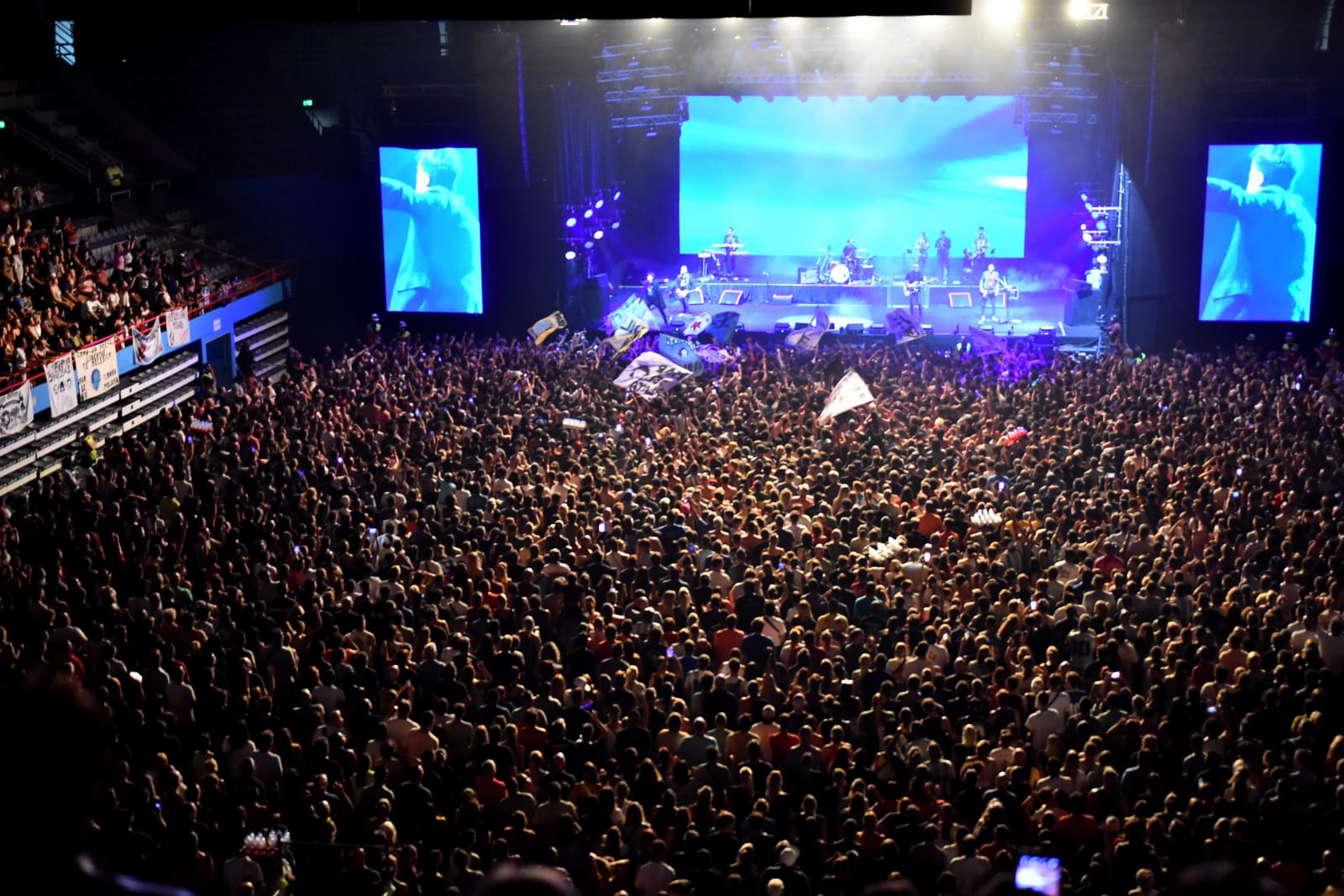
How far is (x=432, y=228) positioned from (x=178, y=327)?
8.31 metres

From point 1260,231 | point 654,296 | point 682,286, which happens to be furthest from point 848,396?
point 682,286

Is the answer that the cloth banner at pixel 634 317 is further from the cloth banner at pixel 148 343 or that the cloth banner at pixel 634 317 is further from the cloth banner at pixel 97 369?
the cloth banner at pixel 97 369

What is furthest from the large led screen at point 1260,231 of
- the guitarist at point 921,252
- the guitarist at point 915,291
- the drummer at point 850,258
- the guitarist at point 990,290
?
the drummer at point 850,258

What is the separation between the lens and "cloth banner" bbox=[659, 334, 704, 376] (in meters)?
22.2

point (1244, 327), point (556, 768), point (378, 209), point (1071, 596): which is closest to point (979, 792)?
point (556, 768)

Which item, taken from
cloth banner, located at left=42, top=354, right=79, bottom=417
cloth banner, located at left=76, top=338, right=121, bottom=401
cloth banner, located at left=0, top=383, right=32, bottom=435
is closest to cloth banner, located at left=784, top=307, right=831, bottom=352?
cloth banner, located at left=76, top=338, right=121, bottom=401

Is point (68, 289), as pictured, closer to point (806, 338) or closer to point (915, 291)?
point (806, 338)

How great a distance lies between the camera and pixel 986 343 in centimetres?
2550

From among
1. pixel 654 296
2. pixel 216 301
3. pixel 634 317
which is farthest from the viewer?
pixel 654 296

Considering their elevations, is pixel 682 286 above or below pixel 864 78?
below

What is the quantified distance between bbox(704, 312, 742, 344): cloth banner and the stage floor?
1069 millimetres

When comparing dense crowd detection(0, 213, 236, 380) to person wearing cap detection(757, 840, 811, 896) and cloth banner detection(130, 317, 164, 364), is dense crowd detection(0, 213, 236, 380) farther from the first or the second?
person wearing cap detection(757, 840, 811, 896)

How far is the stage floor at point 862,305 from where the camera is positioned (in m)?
32.3

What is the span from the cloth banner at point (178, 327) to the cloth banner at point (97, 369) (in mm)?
1667
